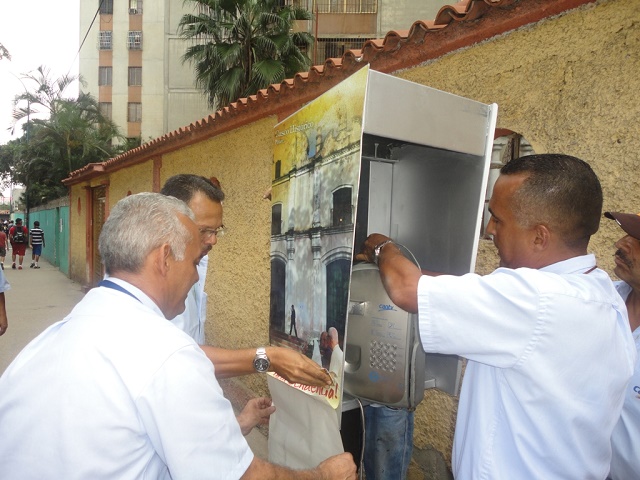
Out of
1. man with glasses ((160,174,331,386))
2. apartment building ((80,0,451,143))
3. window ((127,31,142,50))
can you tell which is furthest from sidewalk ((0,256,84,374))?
window ((127,31,142,50))

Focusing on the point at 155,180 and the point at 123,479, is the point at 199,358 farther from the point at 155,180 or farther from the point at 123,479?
the point at 155,180

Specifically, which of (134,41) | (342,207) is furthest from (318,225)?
(134,41)

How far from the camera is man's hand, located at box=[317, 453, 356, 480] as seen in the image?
1448 mm

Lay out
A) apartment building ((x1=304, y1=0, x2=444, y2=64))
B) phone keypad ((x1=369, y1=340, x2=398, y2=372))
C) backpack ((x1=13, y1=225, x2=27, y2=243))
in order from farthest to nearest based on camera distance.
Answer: apartment building ((x1=304, y1=0, x2=444, y2=64)) < backpack ((x1=13, y1=225, x2=27, y2=243)) < phone keypad ((x1=369, y1=340, x2=398, y2=372))

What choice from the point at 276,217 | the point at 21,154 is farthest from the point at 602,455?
the point at 21,154

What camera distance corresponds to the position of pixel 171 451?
108cm

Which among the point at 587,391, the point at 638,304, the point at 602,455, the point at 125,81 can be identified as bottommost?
the point at 602,455

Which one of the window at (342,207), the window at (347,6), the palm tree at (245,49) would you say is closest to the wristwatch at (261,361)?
the window at (342,207)

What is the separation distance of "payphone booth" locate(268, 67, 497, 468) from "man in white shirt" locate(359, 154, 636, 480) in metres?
0.35

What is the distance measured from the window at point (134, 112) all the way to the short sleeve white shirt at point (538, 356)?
27.8 m

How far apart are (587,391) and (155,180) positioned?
258 inches

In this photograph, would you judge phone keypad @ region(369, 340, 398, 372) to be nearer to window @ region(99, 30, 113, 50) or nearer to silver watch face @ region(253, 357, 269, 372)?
silver watch face @ region(253, 357, 269, 372)

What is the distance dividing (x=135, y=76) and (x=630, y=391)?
28700 millimetres

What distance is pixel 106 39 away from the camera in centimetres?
2689
